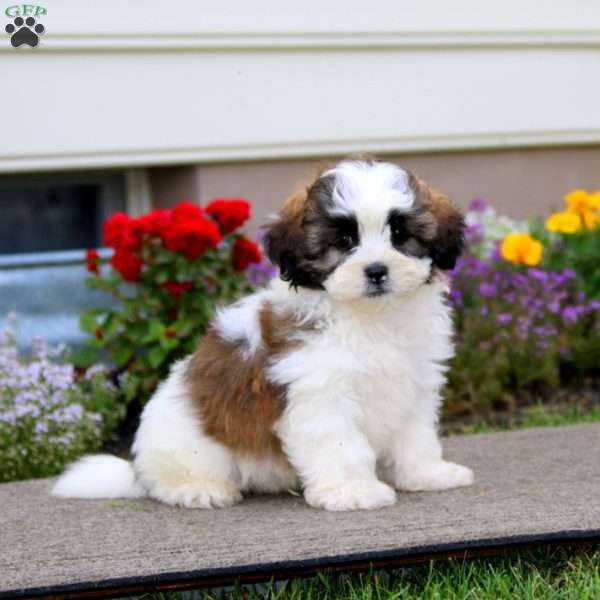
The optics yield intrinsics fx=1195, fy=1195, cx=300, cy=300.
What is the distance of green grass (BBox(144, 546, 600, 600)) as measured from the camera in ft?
11.2

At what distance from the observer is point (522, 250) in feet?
21.0

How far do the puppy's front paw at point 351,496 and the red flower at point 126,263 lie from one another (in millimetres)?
2176

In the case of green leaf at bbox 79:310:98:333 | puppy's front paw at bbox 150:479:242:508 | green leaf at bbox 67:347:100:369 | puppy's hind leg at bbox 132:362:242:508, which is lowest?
puppy's front paw at bbox 150:479:242:508

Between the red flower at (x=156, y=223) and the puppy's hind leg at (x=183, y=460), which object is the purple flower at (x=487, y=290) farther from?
the puppy's hind leg at (x=183, y=460)

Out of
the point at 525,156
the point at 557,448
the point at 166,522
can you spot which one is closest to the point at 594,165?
the point at 525,156

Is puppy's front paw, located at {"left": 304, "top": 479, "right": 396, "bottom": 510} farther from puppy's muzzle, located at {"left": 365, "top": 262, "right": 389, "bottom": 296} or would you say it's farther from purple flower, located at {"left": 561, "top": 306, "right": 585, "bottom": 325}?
purple flower, located at {"left": 561, "top": 306, "right": 585, "bottom": 325}

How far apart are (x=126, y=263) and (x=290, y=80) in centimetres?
177

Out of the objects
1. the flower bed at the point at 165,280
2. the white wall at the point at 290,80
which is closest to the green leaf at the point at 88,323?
the flower bed at the point at 165,280

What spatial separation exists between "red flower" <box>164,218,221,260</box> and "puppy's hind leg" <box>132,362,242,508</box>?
1.58m

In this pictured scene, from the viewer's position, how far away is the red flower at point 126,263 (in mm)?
5805

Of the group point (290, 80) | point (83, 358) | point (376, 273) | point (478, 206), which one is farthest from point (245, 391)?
point (478, 206)

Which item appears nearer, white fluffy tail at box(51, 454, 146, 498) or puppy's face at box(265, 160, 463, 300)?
puppy's face at box(265, 160, 463, 300)

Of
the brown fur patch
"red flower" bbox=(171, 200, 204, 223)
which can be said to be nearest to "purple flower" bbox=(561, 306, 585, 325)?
"red flower" bbox=(171, 200, 204, 223)

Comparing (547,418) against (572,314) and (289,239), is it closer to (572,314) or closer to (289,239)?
(572,314)
